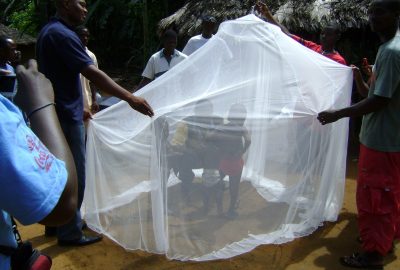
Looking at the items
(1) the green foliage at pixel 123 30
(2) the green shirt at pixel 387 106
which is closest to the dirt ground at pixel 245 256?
(2) the green shirt at pixel 387 106

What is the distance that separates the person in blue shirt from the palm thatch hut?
18.4ft

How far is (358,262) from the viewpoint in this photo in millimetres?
2773

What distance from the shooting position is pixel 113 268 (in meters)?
2.80

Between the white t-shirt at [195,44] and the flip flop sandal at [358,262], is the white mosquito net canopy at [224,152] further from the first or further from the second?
the white t-shirt at [195,44]

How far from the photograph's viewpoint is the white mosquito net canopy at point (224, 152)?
2672 mm

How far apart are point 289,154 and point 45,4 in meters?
12.0

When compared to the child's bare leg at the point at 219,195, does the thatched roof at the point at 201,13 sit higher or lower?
higher

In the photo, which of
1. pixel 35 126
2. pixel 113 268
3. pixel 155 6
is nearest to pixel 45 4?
pixel 155 6

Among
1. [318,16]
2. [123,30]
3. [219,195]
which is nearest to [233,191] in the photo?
[219,195]

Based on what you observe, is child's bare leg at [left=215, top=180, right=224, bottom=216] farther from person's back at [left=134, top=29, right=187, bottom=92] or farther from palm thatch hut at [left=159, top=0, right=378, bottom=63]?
palm thatch hut at [left=159, top=0, right=378, bottom=63]

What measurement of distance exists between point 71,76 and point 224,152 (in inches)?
46.6

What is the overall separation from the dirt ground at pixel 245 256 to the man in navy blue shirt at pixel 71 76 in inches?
5.6

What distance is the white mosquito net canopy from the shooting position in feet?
8.77

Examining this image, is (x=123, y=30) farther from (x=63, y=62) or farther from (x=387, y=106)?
(x=387, y=106)
